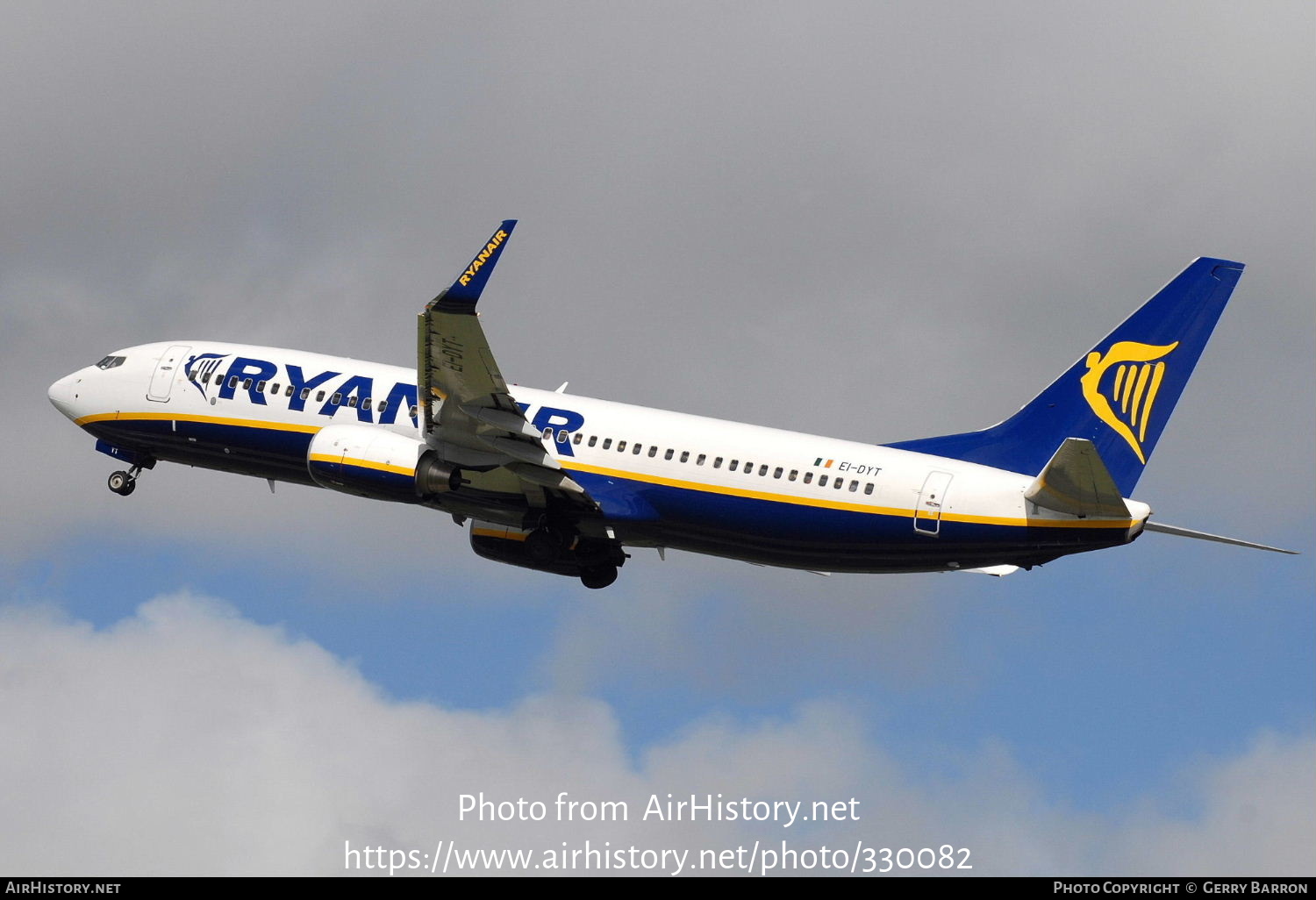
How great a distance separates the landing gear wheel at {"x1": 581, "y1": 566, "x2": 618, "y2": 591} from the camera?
56688 millimetres

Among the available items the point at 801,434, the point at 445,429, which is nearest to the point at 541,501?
the point at 445,429

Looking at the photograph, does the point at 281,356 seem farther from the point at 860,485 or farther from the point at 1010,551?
the point at 1010,551

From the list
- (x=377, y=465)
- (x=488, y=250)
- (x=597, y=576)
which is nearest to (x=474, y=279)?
(x=488, y=250)

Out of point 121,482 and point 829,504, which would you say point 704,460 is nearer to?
point 829,504

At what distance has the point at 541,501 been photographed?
5334 centimetres

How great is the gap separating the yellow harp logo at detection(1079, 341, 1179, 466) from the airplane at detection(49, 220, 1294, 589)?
0.04m

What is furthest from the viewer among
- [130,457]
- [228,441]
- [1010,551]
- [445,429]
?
[130,457]

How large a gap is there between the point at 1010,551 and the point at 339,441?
17.8 metres

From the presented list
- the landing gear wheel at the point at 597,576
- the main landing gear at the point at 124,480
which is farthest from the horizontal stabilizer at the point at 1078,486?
the main landing gear at the point at 124,480

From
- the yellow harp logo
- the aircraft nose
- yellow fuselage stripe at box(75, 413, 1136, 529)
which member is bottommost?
yellow fuselage stripe at box(75, 413, 1136, 529)

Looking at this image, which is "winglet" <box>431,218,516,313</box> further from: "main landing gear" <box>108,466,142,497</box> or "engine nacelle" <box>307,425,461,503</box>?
"main landing gear" <box>108,466,142,497</box>

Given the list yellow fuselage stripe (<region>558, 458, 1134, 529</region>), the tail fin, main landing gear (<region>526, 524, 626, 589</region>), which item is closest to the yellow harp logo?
the tail fin

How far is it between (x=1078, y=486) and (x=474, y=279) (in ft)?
48.8

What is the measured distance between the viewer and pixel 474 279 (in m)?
46.8
